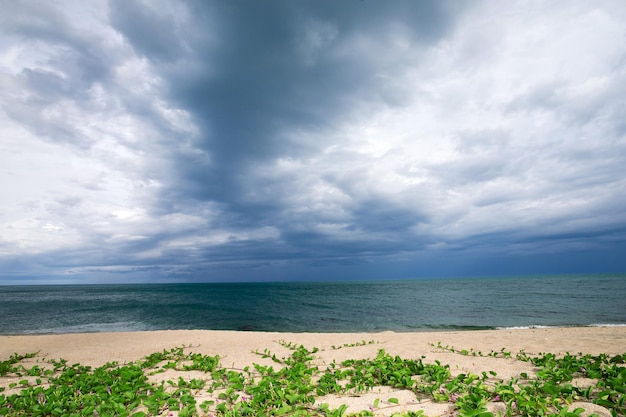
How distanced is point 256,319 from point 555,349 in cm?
2806

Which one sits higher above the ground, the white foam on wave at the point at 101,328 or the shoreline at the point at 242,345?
the shoreline at the point at 242,345

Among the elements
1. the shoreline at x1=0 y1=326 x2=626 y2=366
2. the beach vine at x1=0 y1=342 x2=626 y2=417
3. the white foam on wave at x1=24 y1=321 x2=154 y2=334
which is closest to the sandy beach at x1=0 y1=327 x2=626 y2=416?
the shoreline at x1=0 y1=326 x2=626 y2=366

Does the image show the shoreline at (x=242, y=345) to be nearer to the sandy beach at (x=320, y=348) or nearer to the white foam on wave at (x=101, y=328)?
the sandy beach at (x=320, y=348)

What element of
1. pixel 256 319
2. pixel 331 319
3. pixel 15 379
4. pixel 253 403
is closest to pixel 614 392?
pixel 253 403

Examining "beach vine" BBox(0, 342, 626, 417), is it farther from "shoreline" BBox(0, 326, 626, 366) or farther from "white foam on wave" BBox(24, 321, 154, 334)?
"white foam on wave" BBox(24, 321, 154, 334)

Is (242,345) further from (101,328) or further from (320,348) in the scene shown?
(101,328)

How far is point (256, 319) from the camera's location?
3275 centimetres

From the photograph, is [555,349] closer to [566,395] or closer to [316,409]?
[566,395]

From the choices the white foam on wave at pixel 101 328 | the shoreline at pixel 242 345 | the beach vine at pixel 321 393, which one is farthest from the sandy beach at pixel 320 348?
the white foam on wave at pixel 101 328

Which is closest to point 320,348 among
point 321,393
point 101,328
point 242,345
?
point 242,345

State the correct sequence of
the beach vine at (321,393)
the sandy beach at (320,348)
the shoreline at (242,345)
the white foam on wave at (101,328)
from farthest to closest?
the white foam on wave at (101,328), the shoreline at (242,345), the sandy beach at (320,348), the beach vine at (321,393)

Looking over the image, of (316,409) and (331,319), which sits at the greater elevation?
(316,409)

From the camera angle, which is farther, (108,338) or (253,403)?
(108,338)

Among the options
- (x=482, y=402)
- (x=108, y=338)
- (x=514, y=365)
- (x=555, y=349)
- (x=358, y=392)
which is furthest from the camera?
(x=108, y=338)
